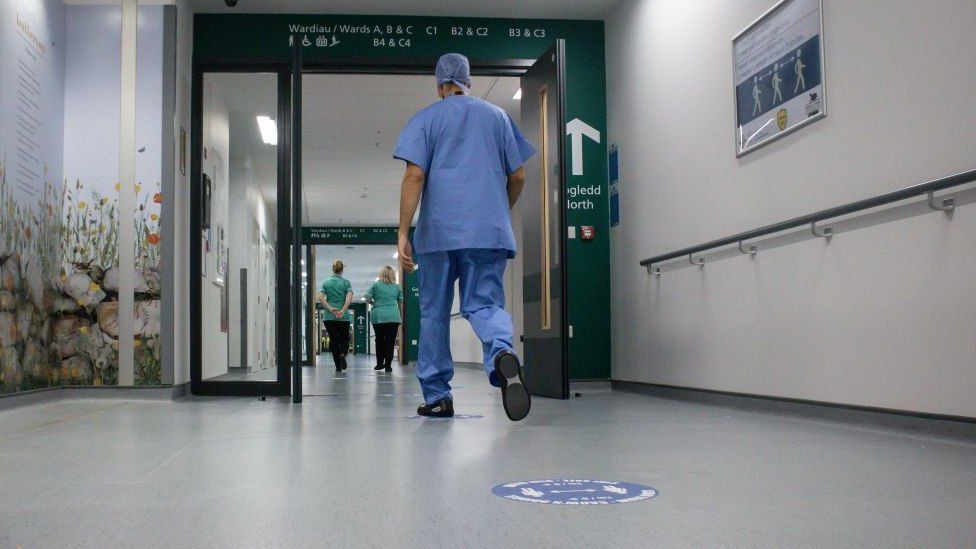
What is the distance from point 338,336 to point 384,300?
951 mm

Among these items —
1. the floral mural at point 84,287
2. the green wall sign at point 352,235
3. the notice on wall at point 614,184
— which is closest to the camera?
the floral mural at point 84,287

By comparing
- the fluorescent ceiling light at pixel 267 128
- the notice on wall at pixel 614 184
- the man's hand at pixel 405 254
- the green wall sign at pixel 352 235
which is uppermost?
the fluorescent ceiling light at pixel 267 128

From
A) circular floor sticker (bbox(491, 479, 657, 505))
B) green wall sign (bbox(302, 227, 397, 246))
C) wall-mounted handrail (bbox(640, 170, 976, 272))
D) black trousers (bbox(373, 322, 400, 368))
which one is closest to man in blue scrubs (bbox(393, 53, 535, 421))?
wall-mounted handrail (bbox(640, 170, 976, 272))

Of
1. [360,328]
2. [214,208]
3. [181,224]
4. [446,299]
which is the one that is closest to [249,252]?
[214,208]

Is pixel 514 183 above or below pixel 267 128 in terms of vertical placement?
below

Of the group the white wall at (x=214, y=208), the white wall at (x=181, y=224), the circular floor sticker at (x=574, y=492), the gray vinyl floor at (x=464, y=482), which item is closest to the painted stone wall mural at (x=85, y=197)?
the white wall at (x=181, y=224)

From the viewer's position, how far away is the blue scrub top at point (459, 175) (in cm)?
335

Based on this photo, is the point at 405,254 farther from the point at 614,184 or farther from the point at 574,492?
the point at 614,184

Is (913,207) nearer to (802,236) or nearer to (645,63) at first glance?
(802,236)

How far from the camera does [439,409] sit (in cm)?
344

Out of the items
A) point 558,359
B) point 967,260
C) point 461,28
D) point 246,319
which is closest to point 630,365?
point 558,359

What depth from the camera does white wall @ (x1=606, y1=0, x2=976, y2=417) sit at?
2.62 meters

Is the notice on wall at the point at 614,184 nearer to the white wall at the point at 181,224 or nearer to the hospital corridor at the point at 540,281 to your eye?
the hospital corridor at the point at 540,281

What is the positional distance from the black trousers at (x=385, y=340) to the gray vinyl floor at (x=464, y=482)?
278 inches
